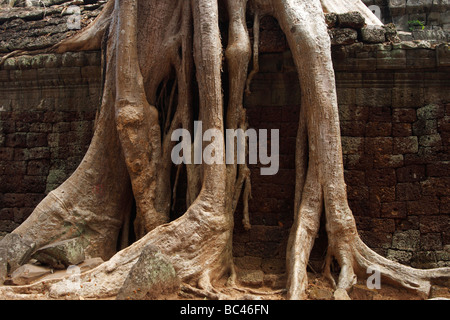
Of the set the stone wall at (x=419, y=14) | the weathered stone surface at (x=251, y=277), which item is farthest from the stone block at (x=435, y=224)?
the stone wall at (x=419, y=14)

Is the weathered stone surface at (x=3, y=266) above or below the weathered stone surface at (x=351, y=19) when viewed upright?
below

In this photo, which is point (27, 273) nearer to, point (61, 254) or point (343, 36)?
point (61, 254)

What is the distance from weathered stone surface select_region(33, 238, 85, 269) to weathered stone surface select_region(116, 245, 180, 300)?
719 millimetres

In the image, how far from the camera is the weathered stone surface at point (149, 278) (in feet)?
7.43

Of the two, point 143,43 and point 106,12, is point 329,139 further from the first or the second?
point 106,12

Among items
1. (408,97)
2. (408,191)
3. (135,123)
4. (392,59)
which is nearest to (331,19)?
(392,59)

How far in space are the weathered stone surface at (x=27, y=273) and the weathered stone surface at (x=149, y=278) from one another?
0.82 m

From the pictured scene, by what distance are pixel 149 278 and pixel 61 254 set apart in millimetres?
835

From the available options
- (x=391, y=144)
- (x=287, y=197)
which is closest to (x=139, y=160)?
(x=287, y=197)

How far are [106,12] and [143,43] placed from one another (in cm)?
66

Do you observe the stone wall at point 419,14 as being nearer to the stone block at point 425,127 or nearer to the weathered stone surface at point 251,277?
the stone block at point 425,127

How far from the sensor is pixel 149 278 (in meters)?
2.33

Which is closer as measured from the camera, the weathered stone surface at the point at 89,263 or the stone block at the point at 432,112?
the weathered stone surface at the point at 89,263

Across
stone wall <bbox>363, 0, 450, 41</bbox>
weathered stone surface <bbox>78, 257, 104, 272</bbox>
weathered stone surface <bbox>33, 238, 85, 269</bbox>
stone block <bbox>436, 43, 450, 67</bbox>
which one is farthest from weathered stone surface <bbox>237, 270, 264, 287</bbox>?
stone wall <bbox>363, 0, 450, 41</bbox>
